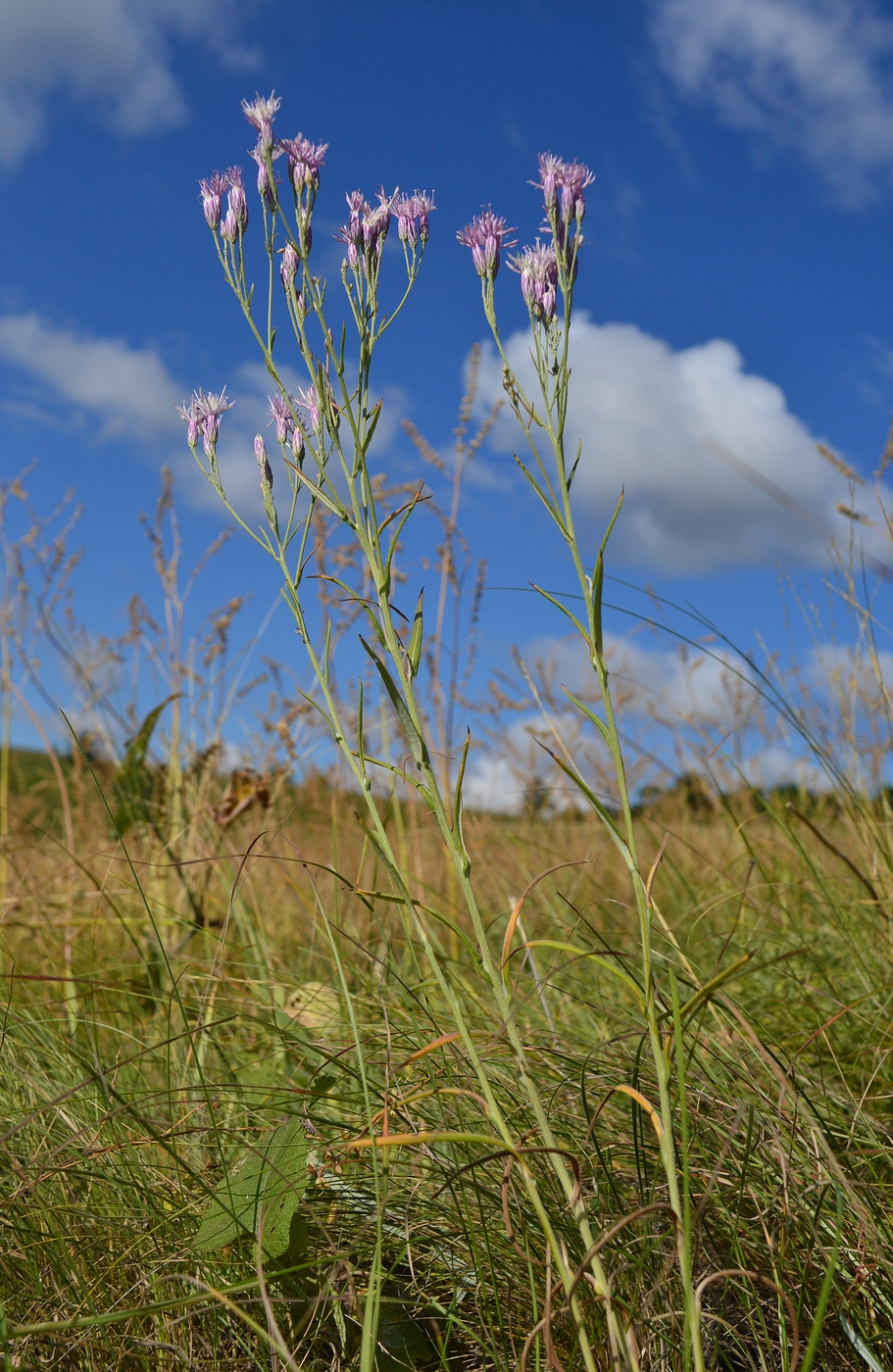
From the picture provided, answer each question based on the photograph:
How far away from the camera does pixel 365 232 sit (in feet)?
3.20

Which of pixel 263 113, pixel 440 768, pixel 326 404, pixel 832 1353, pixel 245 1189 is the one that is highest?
pixel 263 113

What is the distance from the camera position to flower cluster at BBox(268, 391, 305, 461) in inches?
39.4

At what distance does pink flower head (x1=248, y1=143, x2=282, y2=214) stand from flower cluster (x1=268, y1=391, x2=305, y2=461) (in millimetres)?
A: 194

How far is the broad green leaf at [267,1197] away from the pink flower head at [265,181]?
977 millimetres

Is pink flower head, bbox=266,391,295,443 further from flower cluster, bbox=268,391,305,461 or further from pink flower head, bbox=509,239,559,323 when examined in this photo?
pink flower head, bbox=509,239,559,323

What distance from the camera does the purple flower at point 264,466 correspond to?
103 cm

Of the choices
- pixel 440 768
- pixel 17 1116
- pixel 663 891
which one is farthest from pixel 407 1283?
pixel 663 891

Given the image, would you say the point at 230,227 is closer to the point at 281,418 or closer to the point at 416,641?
the point at 281,418

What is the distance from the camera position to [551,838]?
4215 mm

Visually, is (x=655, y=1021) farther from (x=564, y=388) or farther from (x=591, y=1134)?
(x=564, y=388)

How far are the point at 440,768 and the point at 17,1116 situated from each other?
1397 mm

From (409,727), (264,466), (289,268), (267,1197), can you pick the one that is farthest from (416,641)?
(267,1197)

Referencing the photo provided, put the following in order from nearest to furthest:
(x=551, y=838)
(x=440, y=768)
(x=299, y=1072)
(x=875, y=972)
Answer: (x=299, y=1072) < (x=875, y=972) < (x=440, y=768) < (x=551, y=838)

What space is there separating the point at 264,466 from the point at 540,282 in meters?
0.35
